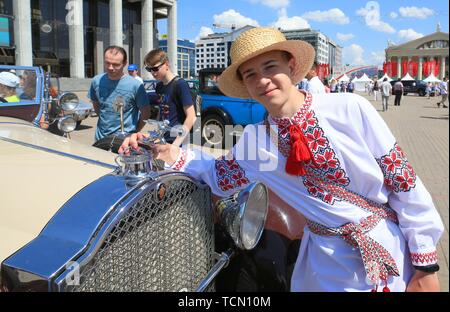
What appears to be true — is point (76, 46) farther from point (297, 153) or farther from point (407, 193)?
point (407, 193)

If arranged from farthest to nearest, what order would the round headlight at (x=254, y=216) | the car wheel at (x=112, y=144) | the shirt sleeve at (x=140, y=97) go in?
the shirt sleeve at (x=140, y=97) < the car wheel at (x=112, y=144) < the round headlight at (x=254, y=216)

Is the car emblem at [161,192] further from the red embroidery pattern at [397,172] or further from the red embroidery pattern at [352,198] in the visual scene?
the red embroidery pattern at [397,172]

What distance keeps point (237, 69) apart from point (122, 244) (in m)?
0.77

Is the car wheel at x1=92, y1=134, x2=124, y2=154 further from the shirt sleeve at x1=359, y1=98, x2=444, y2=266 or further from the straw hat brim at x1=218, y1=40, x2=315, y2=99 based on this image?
the shirt sleeve at x1=359, y1=98, x2=444, y2=266

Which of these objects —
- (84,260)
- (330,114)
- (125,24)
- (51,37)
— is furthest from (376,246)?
(125,24)

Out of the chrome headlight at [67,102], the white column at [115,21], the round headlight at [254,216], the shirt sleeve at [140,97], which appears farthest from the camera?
the white column at [115,21]

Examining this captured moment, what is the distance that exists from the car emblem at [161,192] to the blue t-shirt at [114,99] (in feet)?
7.41

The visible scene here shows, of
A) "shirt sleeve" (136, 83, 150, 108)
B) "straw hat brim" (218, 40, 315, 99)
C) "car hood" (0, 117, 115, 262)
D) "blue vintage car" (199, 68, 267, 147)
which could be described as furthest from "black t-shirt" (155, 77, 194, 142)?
"blue vintage car" (199, 68, 267, 147)

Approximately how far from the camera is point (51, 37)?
26.1 m

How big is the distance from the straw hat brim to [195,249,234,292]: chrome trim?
26.5 inches

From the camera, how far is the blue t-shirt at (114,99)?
351 centimetres

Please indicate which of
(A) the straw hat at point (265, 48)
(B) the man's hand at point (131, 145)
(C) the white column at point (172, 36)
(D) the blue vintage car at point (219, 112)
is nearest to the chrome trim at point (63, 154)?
(B) the man's hand at point (131, 145)

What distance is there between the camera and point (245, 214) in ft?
4.82

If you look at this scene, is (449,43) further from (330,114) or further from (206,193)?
(206,193)
